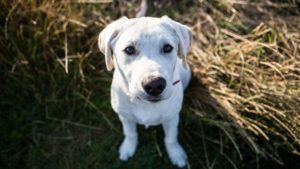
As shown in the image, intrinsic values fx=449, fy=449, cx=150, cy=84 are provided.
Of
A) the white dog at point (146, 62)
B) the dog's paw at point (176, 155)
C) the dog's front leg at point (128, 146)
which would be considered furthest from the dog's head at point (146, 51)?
the dog's paw at point (176, 155)

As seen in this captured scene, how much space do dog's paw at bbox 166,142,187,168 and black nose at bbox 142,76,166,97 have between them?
124 cm

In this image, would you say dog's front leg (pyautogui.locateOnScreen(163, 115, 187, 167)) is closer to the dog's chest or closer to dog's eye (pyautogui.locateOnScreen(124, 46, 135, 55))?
the dog's chest

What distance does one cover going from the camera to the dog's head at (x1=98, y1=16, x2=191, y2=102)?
2627 millimetres

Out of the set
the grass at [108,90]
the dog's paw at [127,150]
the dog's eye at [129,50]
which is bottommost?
the dog's paw at [127,150]

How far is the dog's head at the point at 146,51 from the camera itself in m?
2.63

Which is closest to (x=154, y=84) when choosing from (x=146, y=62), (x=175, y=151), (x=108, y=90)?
(x=146, y=62)

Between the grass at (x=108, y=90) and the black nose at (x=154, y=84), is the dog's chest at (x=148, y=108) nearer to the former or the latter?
the black nose at (x=154, y=84)

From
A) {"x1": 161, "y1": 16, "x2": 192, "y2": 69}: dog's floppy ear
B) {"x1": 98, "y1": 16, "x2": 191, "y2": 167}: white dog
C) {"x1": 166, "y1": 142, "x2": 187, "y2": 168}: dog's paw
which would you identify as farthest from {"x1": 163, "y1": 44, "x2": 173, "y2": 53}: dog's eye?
{"x1": 166, "y1": 142, "x2": 187, "y2": 168}: dog's paw

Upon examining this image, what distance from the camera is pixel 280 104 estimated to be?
3660 mm

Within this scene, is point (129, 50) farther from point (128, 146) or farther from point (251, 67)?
point (251, 67)

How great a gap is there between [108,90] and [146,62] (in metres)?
1.47

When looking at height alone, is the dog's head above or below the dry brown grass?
above

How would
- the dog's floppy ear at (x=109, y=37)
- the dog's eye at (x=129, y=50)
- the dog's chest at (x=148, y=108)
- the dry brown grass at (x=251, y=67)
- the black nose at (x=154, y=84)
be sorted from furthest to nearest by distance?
the dry brown grass at (x=251, y=67) < the dog's chest at (x=148, y=108) < the dog's floppy ear at (x=109, y=37) < the dog's eye at (x=129, y=50) < the black nose at (x=154, y=84)

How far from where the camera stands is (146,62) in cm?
267
